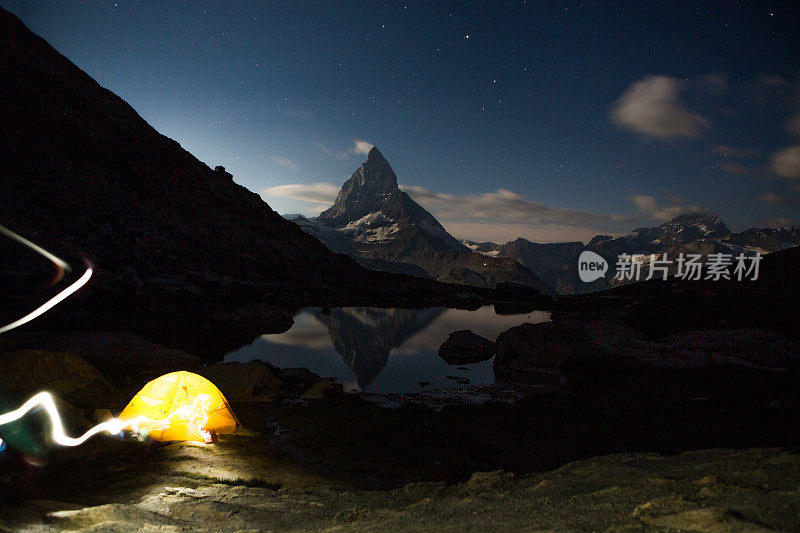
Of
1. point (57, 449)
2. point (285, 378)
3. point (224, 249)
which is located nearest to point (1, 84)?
point (224, 249)

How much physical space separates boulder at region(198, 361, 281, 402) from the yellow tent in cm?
552

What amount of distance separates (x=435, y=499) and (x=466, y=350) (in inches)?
1143

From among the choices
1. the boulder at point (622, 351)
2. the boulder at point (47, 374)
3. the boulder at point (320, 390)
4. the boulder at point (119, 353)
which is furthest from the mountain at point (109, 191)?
the boulder at point (622, 351)

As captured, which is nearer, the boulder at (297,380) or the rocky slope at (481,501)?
the rocky slope at (481,501)

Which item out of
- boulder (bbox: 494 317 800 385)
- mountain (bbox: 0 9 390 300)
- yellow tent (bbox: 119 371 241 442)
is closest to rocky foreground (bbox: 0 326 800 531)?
yellow tent (bbox: 119 371 241 442)

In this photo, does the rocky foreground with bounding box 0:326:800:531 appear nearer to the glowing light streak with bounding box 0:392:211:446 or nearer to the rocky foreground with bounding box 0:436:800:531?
the rocky foreground with bounding box 0:436:800:531

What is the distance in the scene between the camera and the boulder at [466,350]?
3512 cm

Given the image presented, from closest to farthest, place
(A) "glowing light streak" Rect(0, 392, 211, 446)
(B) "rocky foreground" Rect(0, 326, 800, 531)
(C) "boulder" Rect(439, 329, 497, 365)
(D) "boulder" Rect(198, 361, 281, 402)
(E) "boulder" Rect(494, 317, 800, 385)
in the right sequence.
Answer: (B) "rocky foreground" Rect(0, 326, 800, 531), (A) "glowing light streak" Rect(0, 392, 211, 446), (D) "boulder" Rect(198, 361, 281, 402), (E) "boulder" Rect(494, 317, 800, 385), (C) "boulder" Rect(439, 329, 497, 365)

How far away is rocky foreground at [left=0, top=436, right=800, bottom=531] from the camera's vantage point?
4.36 metres

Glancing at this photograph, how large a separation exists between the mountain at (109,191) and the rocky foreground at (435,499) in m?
67.0

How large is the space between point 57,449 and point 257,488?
5814 millimetres

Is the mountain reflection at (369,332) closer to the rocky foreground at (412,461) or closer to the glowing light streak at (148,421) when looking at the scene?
the rocky foreground at (412,461)

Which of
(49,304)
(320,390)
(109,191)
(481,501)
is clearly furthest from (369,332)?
(109,191)

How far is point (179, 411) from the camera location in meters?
13.0
